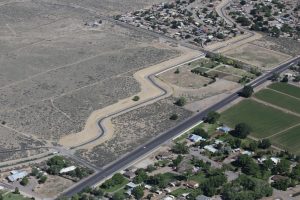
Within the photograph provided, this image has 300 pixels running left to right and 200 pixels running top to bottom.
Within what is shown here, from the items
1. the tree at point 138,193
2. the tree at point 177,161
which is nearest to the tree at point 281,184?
the tree at point 177,161

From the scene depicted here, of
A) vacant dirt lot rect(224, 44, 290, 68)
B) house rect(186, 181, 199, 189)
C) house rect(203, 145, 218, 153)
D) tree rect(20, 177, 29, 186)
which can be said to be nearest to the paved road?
tree rect(20, 177, 29, 186)

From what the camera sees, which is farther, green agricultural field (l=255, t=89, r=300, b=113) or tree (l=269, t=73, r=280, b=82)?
tree (l=269, t=73, r=280, b=82)

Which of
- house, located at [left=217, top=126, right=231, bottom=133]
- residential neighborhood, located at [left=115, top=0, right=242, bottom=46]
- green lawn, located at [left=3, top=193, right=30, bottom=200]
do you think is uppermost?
residential neighborhood, located at [left=115, top=0, right=242, bottom=46]

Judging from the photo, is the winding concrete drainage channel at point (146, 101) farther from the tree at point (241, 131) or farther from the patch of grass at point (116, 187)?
the tree at point (241, 131)

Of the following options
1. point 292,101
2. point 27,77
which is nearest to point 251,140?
point 292,101

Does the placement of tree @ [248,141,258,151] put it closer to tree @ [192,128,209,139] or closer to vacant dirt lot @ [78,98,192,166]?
tree @ [192,128,209,139]

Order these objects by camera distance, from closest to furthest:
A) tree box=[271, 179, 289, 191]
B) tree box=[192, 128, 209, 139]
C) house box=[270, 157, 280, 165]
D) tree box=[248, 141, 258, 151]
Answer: tree box=[271, 179, 289, 191] → house box=[270, 157, 280, 165] → tree box=[248, 141, 258, 151] → tree box=[192, 128, 209, 139]
